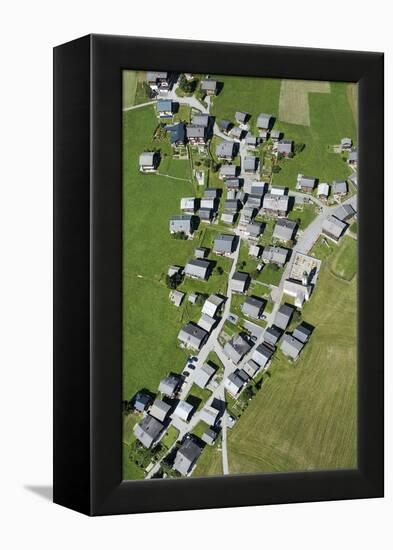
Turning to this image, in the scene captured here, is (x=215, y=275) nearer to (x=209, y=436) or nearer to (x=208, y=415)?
(x=208, y=415)

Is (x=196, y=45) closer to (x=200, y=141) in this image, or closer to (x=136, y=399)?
(x=200, y=141)

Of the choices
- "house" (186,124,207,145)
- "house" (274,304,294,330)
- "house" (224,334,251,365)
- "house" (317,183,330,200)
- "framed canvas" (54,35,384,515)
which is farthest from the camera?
"house" (317,183,330,200)

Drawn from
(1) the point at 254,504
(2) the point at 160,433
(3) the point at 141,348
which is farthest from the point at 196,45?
(1) the point at 254,504

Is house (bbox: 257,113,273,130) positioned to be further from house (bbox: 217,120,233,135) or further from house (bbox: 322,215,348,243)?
house (bbox: 322,215,348,243)

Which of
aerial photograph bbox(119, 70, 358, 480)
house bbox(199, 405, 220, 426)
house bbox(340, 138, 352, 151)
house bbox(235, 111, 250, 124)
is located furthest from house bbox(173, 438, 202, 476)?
house bbox(340, 138, 352, 151)

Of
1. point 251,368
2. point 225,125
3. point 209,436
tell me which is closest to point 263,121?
point 225,125
